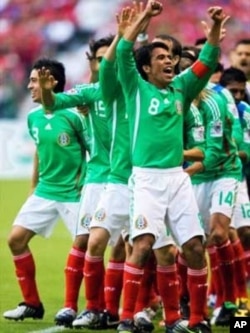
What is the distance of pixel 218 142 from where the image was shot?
968cm

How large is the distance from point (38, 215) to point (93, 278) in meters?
0.73

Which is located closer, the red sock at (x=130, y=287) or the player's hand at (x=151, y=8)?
the player's hand at (x=151, y=8)

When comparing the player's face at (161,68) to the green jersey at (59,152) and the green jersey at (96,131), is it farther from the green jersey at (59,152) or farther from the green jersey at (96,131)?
the green jersey at (59,152)

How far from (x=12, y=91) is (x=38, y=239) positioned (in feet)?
47.0

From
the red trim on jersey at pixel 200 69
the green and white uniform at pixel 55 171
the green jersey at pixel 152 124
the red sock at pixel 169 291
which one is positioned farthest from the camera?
the green and white uniform at pixel 55 171

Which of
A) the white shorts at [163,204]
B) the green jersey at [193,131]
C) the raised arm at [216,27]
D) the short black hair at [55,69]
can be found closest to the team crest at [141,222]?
the white shorts at [163,204]

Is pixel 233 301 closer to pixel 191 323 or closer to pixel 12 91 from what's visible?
pixel 191 323

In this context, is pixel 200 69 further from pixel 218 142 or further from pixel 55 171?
pixel 55 171

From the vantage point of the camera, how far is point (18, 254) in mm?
9547

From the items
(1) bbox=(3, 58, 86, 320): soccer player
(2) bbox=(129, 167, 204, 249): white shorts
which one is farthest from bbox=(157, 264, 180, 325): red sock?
(1) bbox=(3, 58, 86, 320): soccer player

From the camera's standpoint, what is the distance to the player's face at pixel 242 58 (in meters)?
11.5

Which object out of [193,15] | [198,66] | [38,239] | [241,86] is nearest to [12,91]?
[193,15]

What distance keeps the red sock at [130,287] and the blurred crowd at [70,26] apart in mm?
21548

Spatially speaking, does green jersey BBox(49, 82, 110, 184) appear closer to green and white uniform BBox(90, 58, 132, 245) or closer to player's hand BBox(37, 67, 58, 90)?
green and white uniform BBox(90, 58, 132, 245)
